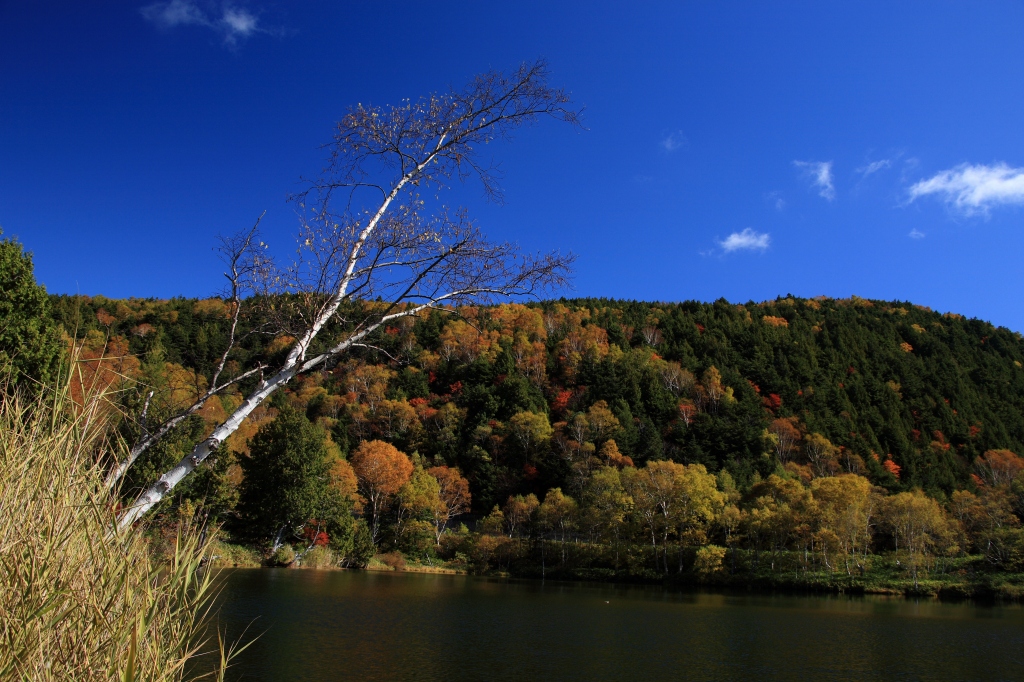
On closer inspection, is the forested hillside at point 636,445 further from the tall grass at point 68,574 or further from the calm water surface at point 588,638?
the calm water surface at point 588,638

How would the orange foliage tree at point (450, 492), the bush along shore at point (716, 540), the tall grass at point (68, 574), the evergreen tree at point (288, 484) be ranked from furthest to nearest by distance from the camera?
the orange foliage tree at point (450, 492) → the evergreen tree at point (288, 484) → the bush along shore at point (716, 540) → the tall grass at point (68, 574)

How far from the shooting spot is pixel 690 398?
74.0 m

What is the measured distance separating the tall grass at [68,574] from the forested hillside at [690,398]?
4436 centimetres

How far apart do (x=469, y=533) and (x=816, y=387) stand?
5328 centimetres

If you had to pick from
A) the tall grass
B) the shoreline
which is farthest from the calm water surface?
the tall grass

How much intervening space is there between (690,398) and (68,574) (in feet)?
250

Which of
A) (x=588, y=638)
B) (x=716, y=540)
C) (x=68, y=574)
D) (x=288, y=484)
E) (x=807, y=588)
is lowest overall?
(x=807, y=588)

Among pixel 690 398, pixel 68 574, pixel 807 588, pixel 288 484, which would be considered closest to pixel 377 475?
pixel 288 484

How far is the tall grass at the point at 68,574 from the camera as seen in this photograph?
200 centimetres

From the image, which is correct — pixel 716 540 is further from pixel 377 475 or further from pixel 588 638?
pixel 588 638

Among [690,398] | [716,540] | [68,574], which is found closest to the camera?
[68,574]

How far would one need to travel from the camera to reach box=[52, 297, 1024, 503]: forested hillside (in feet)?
199

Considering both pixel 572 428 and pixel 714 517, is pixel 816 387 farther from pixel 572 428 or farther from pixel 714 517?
pixel 714 517

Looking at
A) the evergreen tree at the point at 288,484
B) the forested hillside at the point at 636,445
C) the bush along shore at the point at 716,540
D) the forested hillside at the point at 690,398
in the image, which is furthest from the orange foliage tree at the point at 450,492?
the evergreen tree at the point at 288,484
